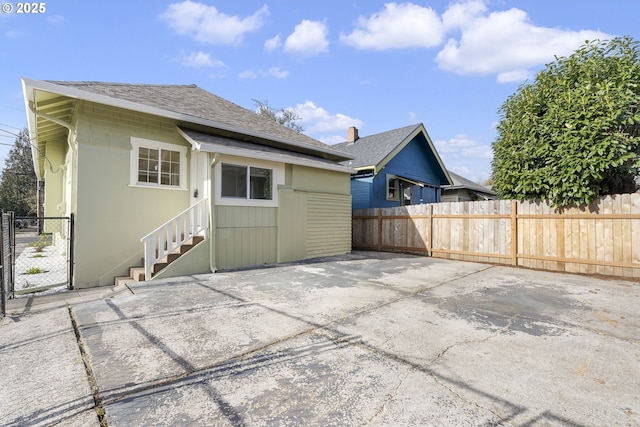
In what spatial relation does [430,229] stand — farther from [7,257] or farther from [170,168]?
[7,257]

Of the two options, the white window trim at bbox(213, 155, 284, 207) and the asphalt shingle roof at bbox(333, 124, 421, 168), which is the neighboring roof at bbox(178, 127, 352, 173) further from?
the asphalt shingle roof at bbox(333, 124, 421, 168)

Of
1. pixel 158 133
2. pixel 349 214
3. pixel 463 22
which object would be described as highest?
pixel 463 22

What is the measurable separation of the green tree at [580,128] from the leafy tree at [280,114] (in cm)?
2374

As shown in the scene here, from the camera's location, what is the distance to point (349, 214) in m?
10.9

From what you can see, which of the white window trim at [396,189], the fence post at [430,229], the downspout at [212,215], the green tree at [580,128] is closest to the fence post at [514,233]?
the green tree at [580,128]

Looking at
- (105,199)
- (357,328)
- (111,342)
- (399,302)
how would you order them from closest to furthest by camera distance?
1. (111,342)
2. (357,328)
3. (399,302)
4. (105,199)

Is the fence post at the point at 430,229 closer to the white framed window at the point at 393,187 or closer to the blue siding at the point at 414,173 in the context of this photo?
the blue siding at the point at 414,173

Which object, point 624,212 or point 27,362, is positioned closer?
point 27,362

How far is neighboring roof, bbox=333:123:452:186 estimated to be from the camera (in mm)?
13594

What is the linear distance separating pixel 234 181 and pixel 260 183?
30.6 inches

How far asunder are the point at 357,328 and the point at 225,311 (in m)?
1.92

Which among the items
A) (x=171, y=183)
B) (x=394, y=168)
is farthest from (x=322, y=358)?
(x=394, y=168)

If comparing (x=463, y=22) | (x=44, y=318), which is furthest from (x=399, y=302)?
(x=463, y=22)

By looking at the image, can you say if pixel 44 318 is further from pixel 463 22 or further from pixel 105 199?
pixel 463 22
